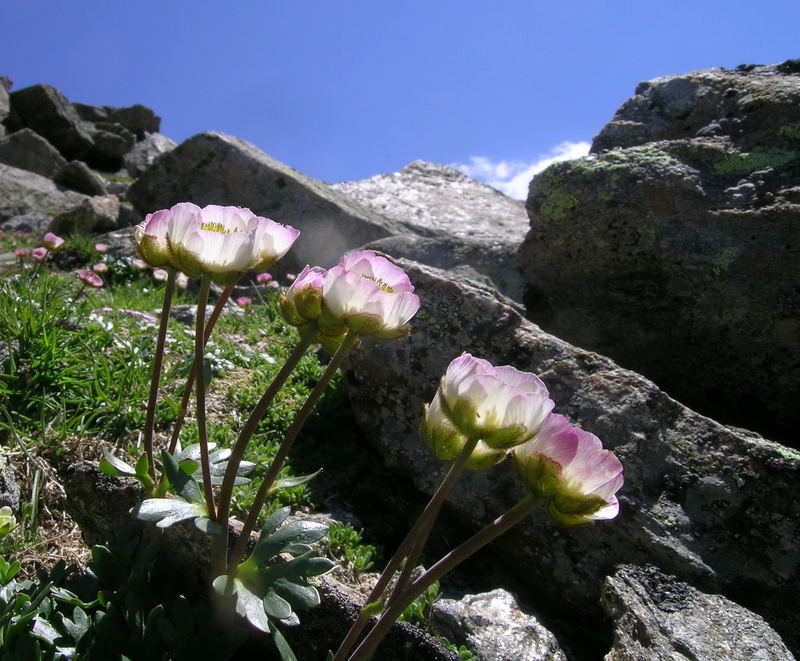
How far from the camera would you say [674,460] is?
261 centimetres

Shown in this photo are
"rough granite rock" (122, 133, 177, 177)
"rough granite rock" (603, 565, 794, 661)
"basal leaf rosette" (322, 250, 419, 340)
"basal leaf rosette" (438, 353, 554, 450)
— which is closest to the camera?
"basal leaf rosette" (438, 353, 554, 450)

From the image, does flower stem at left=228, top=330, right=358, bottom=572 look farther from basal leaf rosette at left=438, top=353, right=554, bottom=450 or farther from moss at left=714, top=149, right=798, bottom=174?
moss at left=714, top=149, right=798, bottom=174

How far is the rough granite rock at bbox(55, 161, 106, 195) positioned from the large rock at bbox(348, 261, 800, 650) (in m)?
18.0

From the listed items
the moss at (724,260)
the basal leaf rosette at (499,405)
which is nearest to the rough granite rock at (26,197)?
the moss at (724,260)

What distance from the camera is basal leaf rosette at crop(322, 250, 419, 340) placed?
1274mm

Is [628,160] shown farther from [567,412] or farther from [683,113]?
[567,412]

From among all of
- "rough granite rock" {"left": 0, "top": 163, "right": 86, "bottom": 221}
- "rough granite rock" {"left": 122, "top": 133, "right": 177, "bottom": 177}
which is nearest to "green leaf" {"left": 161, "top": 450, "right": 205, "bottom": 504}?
"rough granite rock" {"left": 0, "top": 163, "right": 86, "bottom": 221}

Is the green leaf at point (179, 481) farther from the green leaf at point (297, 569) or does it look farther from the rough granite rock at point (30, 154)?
the rough granite rock at point (30, 154)

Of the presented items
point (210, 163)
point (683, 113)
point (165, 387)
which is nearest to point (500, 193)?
point (210, 163)

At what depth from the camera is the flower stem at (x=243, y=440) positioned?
1.33 metres

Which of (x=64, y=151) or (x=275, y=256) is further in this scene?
(x=64, y=151)

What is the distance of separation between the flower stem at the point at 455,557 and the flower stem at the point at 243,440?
0.40m

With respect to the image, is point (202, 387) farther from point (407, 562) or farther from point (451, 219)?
point (451, 219)

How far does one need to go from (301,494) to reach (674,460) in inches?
63.0
